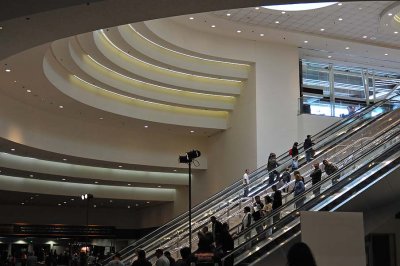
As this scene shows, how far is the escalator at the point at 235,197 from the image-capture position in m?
15.3

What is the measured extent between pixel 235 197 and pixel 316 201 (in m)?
6.48

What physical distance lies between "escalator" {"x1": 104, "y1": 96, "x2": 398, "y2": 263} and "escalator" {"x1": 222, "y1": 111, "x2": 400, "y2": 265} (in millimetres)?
3754

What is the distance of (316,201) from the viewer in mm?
11469

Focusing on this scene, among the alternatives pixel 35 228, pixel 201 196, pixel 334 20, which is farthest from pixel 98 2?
pixel 35 228

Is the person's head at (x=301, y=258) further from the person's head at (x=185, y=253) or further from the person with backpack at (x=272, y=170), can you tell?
the person with backpack at (x=272, y=170)

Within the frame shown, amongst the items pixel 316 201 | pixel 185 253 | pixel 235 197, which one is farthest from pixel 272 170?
pixel 185 253

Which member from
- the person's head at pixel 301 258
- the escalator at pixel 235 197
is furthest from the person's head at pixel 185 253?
the person's head at pixel 301 258

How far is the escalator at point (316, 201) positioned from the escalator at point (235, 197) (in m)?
3.75

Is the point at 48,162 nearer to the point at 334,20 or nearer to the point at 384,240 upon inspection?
the point at 334,20

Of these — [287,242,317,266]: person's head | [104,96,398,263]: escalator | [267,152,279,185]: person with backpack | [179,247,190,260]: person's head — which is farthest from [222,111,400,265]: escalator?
[287,242,317,266]: person's head

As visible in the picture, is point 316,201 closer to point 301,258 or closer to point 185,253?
point 185,253

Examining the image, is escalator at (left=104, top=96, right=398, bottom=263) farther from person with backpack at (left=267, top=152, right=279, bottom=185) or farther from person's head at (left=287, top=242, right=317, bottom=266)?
person's head at (left=287, top=242, right=317, bottom=266)

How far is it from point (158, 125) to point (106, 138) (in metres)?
2.78

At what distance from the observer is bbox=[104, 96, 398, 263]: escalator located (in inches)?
603
